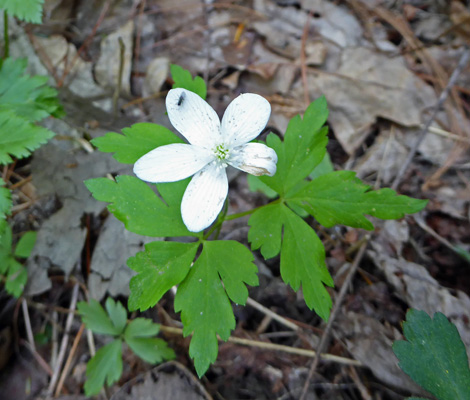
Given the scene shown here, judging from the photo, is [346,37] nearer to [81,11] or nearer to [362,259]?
[362,259]

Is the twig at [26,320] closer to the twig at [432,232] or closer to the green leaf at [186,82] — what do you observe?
the green leaf at [186,82]

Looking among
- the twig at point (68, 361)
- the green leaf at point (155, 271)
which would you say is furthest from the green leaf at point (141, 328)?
the green leaf at point (155, 271)

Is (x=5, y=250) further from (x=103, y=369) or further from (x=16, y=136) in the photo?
(x=103, y=369)

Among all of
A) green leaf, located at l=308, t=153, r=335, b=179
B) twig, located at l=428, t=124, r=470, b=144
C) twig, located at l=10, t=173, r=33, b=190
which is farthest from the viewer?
twig, located at l=428, t=124, r=470, b=144

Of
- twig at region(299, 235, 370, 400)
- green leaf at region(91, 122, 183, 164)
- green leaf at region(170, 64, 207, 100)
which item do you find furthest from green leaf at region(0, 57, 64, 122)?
twig at region(299, 235, 370, 400)

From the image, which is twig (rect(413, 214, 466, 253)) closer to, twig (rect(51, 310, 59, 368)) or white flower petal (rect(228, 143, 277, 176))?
white flower petal (rect(228, 143, 277, 176))
